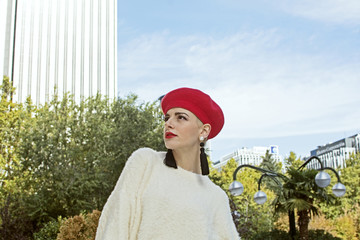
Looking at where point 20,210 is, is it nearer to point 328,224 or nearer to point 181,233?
point 328,224

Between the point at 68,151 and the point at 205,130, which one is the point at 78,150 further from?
the point at 205,130

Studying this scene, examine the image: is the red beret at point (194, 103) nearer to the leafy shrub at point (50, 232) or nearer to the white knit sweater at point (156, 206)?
the white knit sweater at point (156, 206)

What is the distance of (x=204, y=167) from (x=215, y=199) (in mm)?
176

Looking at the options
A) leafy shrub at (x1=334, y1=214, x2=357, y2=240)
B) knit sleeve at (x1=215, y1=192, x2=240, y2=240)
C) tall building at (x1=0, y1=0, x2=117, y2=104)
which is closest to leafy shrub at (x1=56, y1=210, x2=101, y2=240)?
knit sleeve at (x1=215, y1=192, x2=240, y2=240)

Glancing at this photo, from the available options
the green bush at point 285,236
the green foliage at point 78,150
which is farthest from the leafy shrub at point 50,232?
the green bush at point 285,236

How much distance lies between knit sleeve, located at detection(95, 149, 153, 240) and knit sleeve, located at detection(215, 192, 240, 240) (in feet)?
1.51

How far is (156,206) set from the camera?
200cm

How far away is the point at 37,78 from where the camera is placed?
4481 centimetres

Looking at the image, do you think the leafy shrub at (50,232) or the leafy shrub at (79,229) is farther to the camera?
the leafy shrub at (50,232)

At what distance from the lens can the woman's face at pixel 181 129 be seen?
215 cm

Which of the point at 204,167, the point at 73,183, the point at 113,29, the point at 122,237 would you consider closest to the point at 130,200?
the point at 122,237

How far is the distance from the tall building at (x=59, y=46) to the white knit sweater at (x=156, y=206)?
42.8m

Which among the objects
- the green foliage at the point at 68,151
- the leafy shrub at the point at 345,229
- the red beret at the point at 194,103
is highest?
the green foliage at the point at 68,151

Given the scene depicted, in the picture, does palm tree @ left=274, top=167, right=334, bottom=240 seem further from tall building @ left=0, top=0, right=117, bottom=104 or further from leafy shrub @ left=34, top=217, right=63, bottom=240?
tall building @ left=0, top=0, right=117, bottom=104
